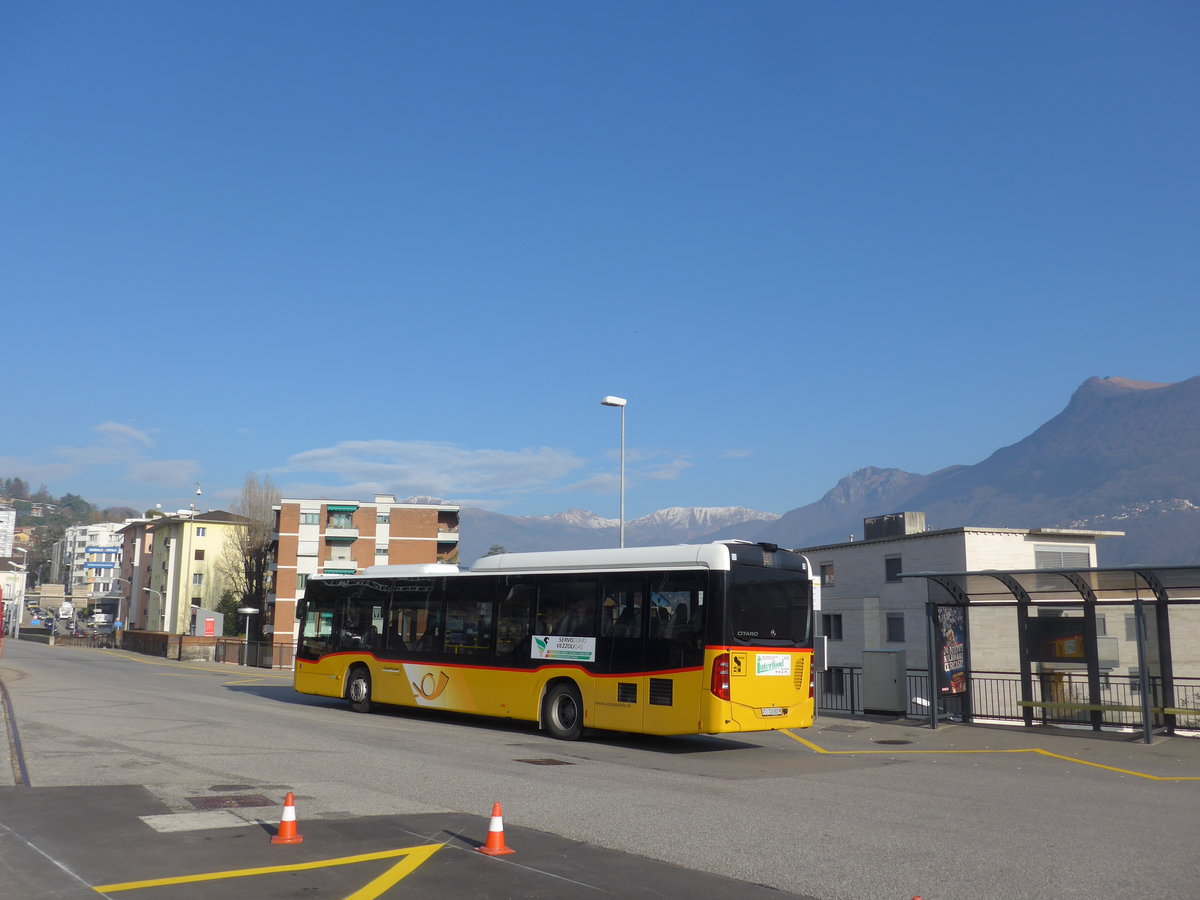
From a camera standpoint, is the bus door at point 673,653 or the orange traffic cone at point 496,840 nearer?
the orange traffic cone at point 496,840

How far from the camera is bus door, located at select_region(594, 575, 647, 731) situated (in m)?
15.7

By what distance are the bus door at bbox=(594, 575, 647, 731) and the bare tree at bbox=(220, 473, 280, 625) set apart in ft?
264

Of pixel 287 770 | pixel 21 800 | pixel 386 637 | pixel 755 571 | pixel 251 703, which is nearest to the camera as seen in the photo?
pixel 21 800

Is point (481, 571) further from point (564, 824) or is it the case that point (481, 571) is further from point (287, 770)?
point (564, 824)

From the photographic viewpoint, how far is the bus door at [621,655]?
1569 cm

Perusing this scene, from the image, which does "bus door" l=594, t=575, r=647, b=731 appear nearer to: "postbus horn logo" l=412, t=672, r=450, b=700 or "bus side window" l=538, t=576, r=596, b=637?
"bus side window" l=538, t=576, r=596, b=637

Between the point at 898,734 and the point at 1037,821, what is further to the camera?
the point at 898,734

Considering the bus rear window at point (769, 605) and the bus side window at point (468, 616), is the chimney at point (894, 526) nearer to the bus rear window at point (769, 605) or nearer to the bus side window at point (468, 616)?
the bus side window at point (468, 616)

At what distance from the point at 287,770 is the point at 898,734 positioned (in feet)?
35.3

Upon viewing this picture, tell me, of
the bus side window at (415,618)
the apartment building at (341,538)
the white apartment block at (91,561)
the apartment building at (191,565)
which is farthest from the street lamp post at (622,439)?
the white apartment block at (91,561)

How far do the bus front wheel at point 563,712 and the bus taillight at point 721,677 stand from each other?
286 cm

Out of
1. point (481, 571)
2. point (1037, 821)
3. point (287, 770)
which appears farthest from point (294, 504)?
point (1037, 821)

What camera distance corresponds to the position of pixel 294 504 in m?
81.1

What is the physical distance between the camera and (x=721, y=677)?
14.6m
